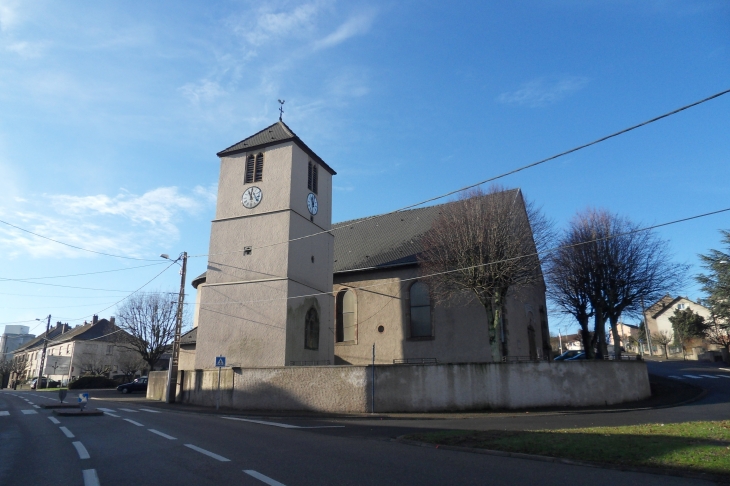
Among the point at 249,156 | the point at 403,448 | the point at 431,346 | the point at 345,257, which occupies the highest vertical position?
the point at 249,156

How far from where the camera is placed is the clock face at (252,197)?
28.5m

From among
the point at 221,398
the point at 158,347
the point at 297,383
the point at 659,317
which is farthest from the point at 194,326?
the point at 659,317

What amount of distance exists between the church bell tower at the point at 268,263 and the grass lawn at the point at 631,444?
1578 cm

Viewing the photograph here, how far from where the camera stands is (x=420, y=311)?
29.9 m

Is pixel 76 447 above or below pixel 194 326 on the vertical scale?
below

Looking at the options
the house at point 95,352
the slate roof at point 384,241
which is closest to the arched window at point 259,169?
the slate roof at point 384,241

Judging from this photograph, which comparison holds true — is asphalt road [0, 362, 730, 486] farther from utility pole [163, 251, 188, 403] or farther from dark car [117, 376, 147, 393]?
dark car [117, 376, 147, 393]

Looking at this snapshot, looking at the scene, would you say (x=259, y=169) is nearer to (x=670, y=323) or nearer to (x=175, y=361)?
(x=175, y=361)

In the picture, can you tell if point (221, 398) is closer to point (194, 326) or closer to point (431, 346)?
point (431, 346)

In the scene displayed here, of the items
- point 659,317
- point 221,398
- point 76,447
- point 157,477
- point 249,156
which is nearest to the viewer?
point 157,477

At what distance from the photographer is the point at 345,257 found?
3456 centimetres

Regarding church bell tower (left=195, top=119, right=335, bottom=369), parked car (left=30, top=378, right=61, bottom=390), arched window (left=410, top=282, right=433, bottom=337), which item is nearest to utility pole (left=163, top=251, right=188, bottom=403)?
church bell tower (left=195, top=119, right=335, bottom=369)

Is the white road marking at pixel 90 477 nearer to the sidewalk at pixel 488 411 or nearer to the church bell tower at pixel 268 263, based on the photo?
the sidewalk at pixel 488 411

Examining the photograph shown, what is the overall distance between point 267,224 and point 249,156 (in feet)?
16.8
